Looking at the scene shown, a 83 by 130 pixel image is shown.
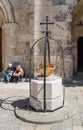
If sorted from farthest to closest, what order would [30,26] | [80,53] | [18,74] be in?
[80,53]
[30,26]
[18,74]

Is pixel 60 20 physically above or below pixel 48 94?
above

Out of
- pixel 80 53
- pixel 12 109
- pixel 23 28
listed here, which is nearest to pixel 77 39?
pixel 80 53

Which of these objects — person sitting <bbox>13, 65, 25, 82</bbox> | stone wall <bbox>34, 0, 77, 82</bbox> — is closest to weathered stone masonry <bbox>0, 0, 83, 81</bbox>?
stone wall <bbox>34, 0, 77, 82</bbox>

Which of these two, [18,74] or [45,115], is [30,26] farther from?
[45,115]

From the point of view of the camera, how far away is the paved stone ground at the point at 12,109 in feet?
19.8

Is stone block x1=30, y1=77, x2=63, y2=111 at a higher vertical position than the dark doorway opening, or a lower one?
lower

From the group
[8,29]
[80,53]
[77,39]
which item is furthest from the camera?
[80,53]

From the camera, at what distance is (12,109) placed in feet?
23.8

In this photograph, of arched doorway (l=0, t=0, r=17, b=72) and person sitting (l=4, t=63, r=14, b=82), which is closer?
person sitting (l=4, t=63, r=14, b=82)

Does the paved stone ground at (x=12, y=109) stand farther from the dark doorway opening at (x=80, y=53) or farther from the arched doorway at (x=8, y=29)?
the dark doorway opening at (x=80, y=53)

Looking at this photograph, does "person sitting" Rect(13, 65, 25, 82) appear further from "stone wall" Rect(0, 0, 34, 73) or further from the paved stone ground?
"stone wall" Rect(0, 0, 34, 73)

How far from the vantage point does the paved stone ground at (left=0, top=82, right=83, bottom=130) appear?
604 cm

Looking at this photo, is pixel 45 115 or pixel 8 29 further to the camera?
pixel 8 29

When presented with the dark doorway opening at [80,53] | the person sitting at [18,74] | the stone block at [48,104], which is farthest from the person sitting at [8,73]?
the stone block at [48,104]
